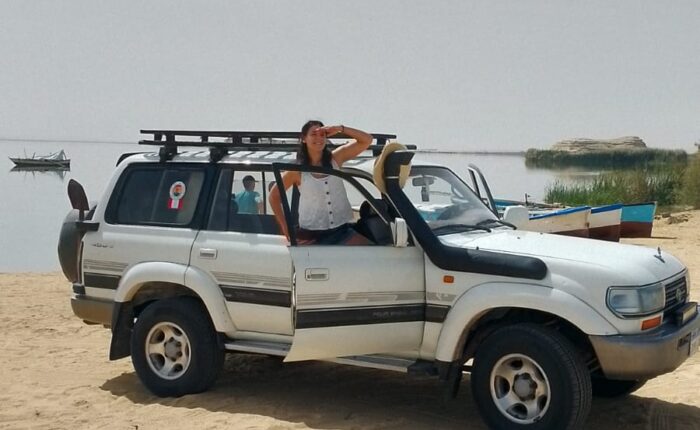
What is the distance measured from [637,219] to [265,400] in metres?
17.4

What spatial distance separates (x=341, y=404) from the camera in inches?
273

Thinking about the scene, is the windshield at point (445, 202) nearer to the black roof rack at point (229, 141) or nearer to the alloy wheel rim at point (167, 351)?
the black roof rack at point (229, 141)

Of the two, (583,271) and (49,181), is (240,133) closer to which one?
(583,271)

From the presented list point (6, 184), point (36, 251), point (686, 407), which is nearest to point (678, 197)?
point (36, 251)

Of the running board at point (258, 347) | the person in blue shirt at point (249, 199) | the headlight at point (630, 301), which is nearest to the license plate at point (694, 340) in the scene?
the headlight at point (630, 301)

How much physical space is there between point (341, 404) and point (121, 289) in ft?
6.67

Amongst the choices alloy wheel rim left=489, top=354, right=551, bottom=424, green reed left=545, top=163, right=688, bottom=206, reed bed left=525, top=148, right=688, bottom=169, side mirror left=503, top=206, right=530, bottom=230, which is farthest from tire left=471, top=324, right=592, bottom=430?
reed bed left=525, top=148, right=688, bottom=169

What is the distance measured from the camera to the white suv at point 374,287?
5598 mm

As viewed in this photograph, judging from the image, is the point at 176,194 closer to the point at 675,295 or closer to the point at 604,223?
the point at 675,295

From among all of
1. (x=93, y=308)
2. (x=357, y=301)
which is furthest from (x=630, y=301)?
(x=93, y=308)

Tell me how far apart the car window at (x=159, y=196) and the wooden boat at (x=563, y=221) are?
1098 centimetres

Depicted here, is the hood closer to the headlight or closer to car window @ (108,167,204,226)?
the headlight

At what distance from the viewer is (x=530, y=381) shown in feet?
18.9

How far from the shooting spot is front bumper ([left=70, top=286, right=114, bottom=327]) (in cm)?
736
